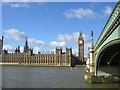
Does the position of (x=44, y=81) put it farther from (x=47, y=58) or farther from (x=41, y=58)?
(x=41, y=58)

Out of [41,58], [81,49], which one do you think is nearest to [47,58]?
[41,58]

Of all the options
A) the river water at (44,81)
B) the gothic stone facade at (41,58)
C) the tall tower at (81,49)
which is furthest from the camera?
→ the tall tower at (81,49)

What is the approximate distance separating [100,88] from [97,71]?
5935 millimetres

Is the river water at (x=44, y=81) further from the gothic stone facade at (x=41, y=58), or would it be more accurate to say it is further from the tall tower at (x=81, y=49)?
the tall tower at (x=81, y=49)

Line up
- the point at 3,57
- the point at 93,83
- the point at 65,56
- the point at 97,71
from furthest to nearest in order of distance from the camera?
1. the point at 3,57
2. the point at 65,56
3. the point at 97,71
4. the point at 93,83

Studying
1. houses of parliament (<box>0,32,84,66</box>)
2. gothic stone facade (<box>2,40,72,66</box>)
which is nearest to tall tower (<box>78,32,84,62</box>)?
Answer: houses of parliament (<box>0,32,84,66</box>)

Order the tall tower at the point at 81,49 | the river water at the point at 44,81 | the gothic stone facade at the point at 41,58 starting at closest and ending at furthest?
the river water at the point at 44,81 < the gothic stone facade at the point at 41,58 < the tall tower at the point at 81,49

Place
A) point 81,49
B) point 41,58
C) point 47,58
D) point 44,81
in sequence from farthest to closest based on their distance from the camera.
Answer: point 81,49
point 41,58
point 47,58
point 44,81

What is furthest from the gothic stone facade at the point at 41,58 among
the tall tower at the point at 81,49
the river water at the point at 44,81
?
the river water at the point at 44,81

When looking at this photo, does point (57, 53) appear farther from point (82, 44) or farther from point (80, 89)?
point (80, 89)

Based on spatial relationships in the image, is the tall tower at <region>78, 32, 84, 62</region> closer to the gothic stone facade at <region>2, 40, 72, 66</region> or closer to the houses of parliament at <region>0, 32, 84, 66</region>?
the houses of parliament at <region>0, 32, 84, 66</region>

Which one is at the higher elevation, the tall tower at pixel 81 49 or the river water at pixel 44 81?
the tall tower at pixel 81 49

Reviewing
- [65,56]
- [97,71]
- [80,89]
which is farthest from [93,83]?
[65,56]

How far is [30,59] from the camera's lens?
170125 mm
